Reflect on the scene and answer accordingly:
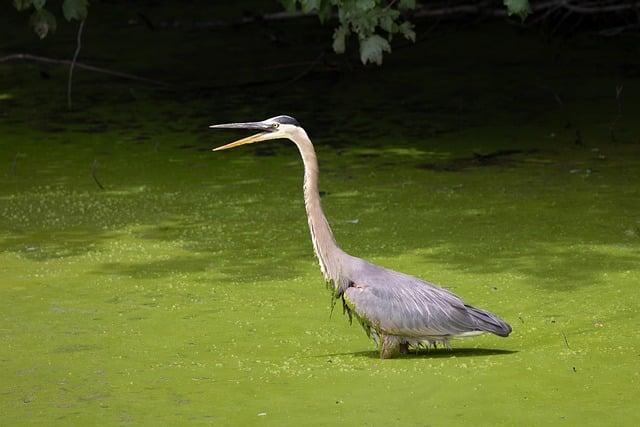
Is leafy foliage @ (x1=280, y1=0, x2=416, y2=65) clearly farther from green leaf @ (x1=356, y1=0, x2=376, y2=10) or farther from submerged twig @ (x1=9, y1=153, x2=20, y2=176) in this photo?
submerged twig @ (x1=9, y1=153, x2=20, y2=176)

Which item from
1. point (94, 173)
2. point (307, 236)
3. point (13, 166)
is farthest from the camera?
point (13, 166)

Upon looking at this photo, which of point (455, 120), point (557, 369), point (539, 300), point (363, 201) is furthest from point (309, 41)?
point (557, 369)

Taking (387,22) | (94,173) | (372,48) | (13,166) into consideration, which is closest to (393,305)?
(372,48)

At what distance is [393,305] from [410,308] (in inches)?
2.2

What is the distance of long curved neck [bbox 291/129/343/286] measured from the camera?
178 inches

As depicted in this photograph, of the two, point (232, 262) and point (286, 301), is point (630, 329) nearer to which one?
point (286, 301)

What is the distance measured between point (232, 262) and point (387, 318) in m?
1.47

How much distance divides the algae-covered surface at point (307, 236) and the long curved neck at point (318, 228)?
259 millimetres

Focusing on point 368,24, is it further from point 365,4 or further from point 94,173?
point 94,173

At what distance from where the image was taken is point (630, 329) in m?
4.55

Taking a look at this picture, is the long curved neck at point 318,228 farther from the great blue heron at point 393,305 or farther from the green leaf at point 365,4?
the green leaf at point 365,4

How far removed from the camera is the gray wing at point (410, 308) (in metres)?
4.28

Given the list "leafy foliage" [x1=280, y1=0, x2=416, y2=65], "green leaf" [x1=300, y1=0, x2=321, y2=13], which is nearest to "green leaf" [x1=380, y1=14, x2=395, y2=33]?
"leafy foliage" [x1=280, y1=0, x2=416, y2=65]

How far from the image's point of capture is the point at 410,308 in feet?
14.2
